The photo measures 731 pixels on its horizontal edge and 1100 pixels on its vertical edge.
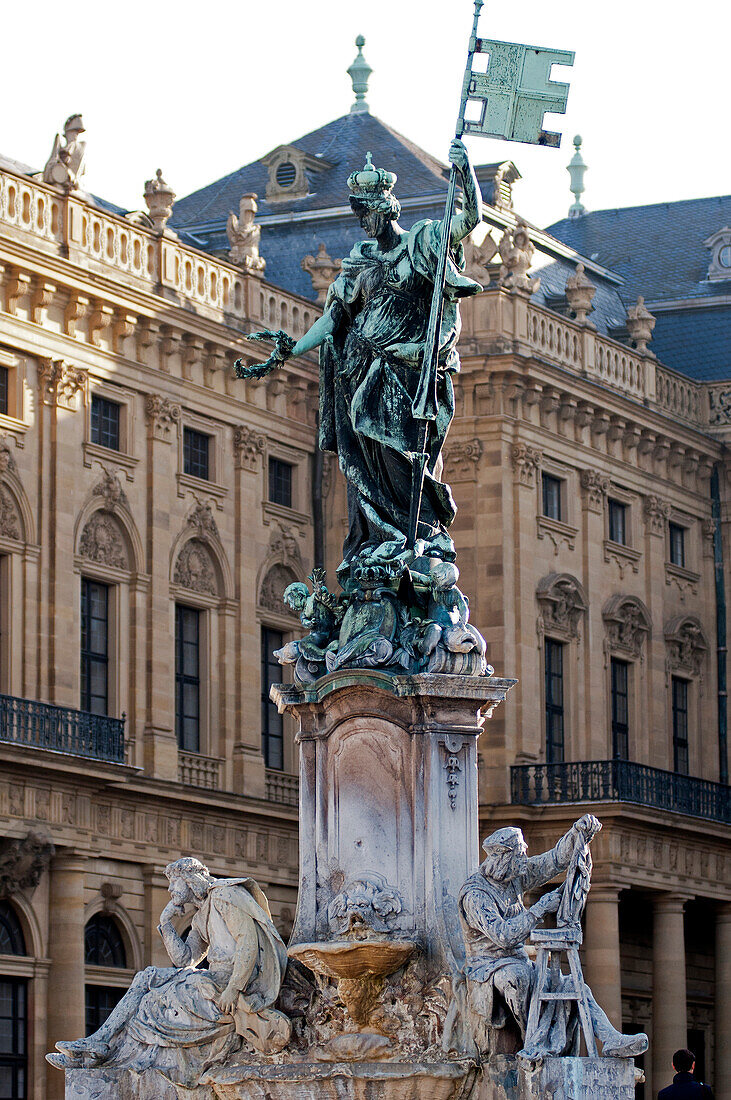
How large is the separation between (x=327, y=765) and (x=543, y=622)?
33.2 m

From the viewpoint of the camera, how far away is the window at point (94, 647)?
138 feet

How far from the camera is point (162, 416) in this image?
146 feet

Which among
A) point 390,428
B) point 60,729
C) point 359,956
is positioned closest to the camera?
point 359,956

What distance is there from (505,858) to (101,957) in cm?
2611

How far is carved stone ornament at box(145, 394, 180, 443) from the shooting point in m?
44.3

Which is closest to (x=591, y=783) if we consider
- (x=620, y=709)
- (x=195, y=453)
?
(x=620, y=709)

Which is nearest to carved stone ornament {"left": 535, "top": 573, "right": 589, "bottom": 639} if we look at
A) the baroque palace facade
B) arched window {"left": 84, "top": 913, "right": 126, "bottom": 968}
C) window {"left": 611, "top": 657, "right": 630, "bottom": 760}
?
the baroque palace facade

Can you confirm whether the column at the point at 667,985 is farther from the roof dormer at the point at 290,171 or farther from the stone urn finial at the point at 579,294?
the roof dormer at the point at 290,171

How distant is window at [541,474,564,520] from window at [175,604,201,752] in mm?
8007

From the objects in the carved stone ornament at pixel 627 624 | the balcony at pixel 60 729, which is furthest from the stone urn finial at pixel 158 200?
the carved stone ornament at pixel 627 624

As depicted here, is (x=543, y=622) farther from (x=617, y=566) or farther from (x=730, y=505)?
(x=730, y=505)

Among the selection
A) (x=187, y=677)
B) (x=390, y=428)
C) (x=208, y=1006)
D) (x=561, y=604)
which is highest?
(x=561, y=604)

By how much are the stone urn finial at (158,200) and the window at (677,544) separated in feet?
46.1

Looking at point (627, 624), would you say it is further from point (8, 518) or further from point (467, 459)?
point (8, 518)
